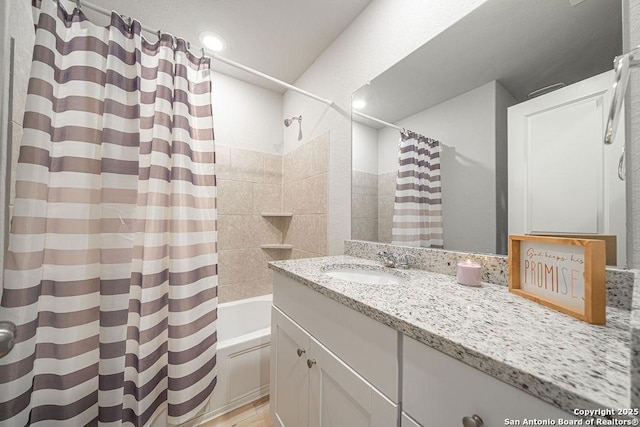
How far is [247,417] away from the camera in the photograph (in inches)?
48.9

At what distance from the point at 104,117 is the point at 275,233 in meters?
1.38

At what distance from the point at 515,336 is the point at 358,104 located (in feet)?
4.18

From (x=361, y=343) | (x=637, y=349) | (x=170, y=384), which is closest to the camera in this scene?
→ (x=637, y=349)

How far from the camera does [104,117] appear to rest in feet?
2.91

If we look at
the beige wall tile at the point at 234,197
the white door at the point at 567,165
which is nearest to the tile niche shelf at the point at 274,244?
the beige wall tile at the point at 234,197

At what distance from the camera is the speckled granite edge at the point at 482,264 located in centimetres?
53

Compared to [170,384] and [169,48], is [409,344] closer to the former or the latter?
[170,384]

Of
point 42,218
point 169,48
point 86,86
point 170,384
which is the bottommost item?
point 170,384

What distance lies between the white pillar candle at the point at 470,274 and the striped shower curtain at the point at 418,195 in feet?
0.68

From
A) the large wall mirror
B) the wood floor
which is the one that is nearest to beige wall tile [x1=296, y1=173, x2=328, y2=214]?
the large wall mirror

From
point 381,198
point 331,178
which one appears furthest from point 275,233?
point 381,198

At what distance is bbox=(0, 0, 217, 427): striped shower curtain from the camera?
75cm

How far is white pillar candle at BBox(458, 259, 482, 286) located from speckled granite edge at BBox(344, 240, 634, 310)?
0.07 metres

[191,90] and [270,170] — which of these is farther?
[270,170]
